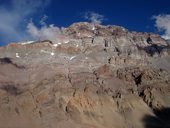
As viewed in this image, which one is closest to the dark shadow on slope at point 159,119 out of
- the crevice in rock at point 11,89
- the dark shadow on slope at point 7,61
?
the crevice in rock at point 11,89

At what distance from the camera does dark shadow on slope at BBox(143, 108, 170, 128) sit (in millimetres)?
138750

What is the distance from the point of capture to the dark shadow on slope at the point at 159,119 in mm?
138750

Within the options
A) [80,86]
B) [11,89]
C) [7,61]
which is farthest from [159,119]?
[7,61]

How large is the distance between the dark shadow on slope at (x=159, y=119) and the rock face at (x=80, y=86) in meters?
0.56

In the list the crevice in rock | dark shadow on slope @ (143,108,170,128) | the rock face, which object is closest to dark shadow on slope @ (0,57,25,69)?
the rock face

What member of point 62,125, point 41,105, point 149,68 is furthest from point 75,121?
point 149,68

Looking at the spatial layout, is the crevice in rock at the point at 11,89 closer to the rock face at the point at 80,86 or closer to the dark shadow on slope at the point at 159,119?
the rock face at the point at 80,86

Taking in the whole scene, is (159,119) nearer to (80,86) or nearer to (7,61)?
(80,86)

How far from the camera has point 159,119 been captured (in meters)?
145

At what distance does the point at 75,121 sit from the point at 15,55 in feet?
216

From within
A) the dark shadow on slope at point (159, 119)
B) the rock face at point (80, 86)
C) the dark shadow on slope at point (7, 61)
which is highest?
the dark shadow on slope at point (7, 61)

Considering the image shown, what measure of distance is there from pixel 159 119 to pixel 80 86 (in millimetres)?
33435

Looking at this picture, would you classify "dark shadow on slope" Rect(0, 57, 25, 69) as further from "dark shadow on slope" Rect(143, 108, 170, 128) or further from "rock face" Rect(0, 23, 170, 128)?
"dark shadow on slope" Rect(143, 108, 170, 128)

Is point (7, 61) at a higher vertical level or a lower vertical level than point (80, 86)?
higher
